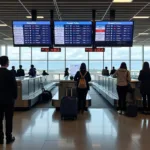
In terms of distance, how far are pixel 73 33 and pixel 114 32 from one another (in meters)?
1.40

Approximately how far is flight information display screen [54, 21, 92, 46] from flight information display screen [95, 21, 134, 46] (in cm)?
31

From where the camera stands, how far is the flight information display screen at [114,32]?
9531mm

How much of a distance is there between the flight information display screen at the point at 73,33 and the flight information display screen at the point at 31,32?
31 centimetres

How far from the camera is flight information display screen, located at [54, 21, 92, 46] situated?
958 cm

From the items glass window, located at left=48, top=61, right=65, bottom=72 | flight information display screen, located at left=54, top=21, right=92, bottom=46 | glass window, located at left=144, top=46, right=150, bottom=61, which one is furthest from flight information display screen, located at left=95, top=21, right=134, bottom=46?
glass window, located at left=144, top=46, right=150, bottom=61

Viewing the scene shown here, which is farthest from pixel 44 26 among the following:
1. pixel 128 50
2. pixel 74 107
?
pixel 128 50

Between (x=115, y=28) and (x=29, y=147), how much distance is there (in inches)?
220

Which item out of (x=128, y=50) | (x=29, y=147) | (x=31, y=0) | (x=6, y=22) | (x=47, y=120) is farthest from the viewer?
(x=128, y=50)

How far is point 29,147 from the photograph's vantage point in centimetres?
541

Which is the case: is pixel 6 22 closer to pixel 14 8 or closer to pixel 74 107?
pixel 14 8

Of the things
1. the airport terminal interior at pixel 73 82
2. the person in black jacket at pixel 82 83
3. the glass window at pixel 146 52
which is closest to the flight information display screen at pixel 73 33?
the airport terminal interior at pixel 73 82

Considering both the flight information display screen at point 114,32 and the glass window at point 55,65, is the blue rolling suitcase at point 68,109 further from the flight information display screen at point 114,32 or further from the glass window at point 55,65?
the glass window at point 55,65

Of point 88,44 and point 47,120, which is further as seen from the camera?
point 88,44

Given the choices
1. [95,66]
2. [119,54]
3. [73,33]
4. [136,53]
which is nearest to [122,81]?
[73,33]
